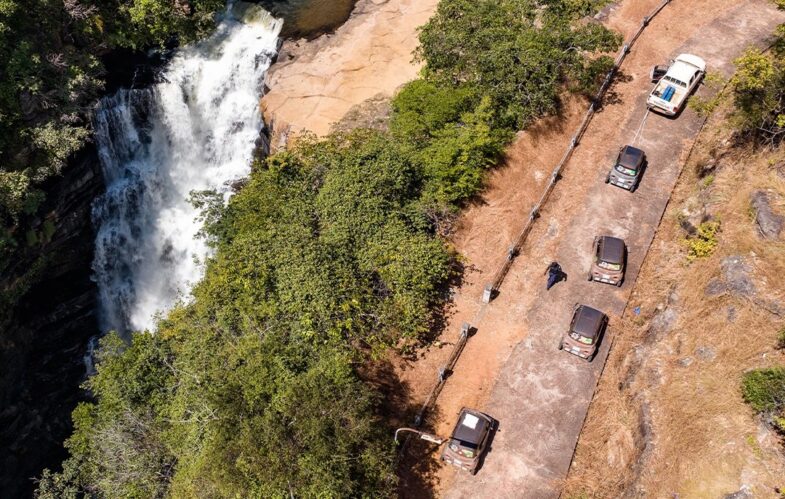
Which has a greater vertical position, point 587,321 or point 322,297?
point 322,297

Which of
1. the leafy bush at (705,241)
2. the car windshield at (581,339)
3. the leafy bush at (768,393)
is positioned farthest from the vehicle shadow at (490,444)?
the leafy bush at (705,241)

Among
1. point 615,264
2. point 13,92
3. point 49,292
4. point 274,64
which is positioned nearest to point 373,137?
point 274,64

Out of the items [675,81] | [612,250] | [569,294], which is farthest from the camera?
[675,81]

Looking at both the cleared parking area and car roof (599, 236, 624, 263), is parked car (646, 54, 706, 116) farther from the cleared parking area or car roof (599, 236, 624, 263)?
car roof (599, 236, 624, 263)

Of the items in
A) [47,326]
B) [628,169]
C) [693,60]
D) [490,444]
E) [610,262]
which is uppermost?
[693,60]

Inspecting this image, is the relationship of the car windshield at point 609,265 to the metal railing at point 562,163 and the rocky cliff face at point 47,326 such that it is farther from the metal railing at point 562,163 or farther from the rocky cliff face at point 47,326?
the rocky cliff face at point 47,326

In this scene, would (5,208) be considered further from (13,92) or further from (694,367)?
(694,367)

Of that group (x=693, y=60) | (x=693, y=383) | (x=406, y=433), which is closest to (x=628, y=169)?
(x=693, y=60)

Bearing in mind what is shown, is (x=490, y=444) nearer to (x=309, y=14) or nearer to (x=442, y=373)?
(x=442, y=373)
